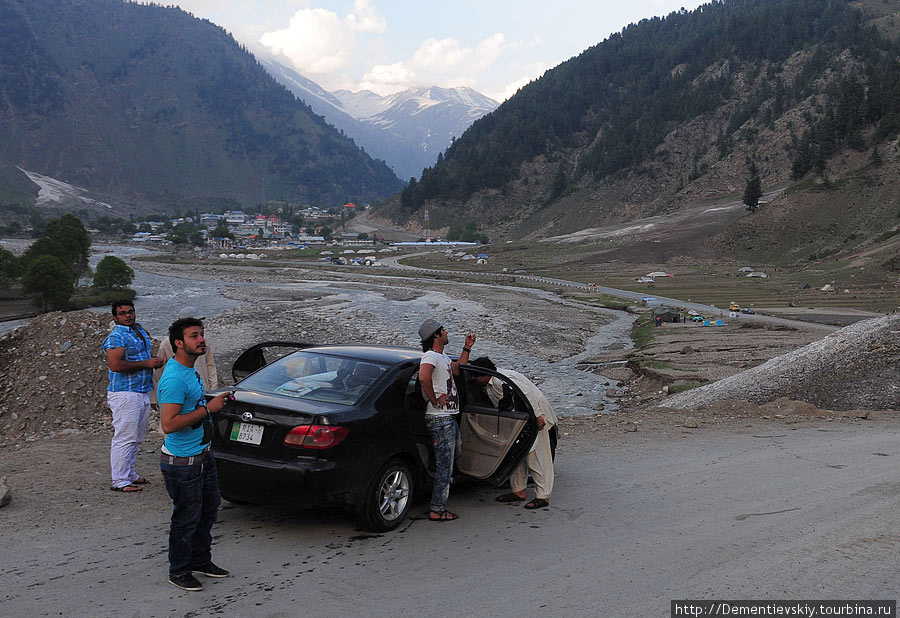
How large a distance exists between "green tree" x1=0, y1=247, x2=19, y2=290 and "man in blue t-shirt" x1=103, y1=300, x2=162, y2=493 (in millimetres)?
68731

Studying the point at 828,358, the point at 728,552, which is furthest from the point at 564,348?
the point at 728,552

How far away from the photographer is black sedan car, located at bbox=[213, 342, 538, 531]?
645 centimetres

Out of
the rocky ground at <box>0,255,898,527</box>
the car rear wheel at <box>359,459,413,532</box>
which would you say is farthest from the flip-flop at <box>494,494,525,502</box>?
the rocky ground at <box>0,255,898,527</box>

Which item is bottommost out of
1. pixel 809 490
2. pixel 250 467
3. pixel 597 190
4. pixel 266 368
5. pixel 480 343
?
pixel 480 343

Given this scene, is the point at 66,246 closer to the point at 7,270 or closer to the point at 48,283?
the point at 7,270

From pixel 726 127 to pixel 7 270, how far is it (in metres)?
137

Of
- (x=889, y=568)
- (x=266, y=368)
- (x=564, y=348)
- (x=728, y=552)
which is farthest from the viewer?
(x=564, y=348)

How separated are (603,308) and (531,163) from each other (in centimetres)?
14840

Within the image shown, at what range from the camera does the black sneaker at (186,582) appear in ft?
17.8

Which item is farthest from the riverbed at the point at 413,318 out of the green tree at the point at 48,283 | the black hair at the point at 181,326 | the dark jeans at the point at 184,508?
the black hair at the point at 181,326

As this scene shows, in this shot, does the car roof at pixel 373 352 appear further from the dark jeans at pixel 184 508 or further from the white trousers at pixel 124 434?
the dark jeans at pixel 184 508

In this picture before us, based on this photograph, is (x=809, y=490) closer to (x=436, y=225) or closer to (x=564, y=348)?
(x=564, y=348)

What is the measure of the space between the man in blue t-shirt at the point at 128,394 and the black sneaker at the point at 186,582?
10.0 ft

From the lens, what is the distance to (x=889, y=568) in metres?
6.03
